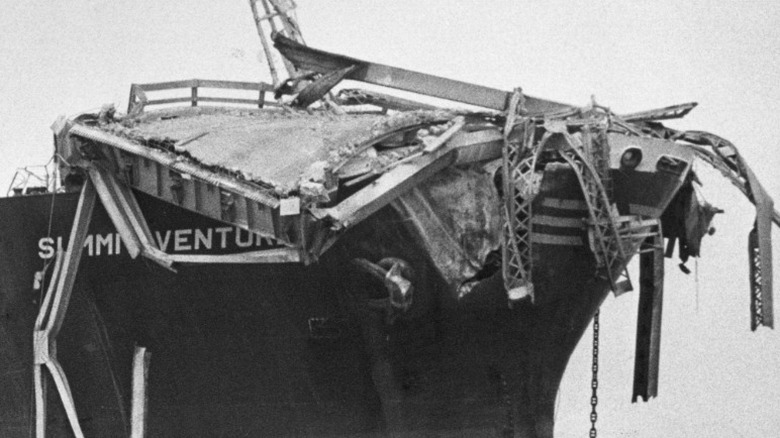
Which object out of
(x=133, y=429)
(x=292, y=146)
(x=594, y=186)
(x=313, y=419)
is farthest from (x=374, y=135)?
(x=133, y=429)

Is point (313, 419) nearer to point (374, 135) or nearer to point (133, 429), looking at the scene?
point (133, 429)

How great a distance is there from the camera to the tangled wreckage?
61.2 feet

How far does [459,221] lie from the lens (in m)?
19.2

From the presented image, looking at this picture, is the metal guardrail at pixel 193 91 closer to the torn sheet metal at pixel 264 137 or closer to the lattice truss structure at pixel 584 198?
the torn sheet metal at pixel 264 137

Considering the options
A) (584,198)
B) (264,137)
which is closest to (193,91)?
(264,137)

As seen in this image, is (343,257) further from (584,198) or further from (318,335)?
(584,198)

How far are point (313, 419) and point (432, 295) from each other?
290cm

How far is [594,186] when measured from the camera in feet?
60.1

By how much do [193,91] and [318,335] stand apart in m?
6.20

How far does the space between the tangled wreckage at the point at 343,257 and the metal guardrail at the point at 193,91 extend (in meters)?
0.61

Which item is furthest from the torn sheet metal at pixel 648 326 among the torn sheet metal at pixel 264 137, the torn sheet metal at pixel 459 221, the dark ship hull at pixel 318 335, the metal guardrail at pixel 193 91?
the metal guardrail at pixel 193 91

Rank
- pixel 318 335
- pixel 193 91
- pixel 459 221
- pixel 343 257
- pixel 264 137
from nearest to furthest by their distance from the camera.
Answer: pixel 459 221 < pixel 343 257 < pixel 318 335 < pixel 264 137 < pixel 193 91

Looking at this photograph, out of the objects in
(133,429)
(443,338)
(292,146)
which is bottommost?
(133,429)

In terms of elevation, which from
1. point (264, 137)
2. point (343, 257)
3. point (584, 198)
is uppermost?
point (264, 137)
